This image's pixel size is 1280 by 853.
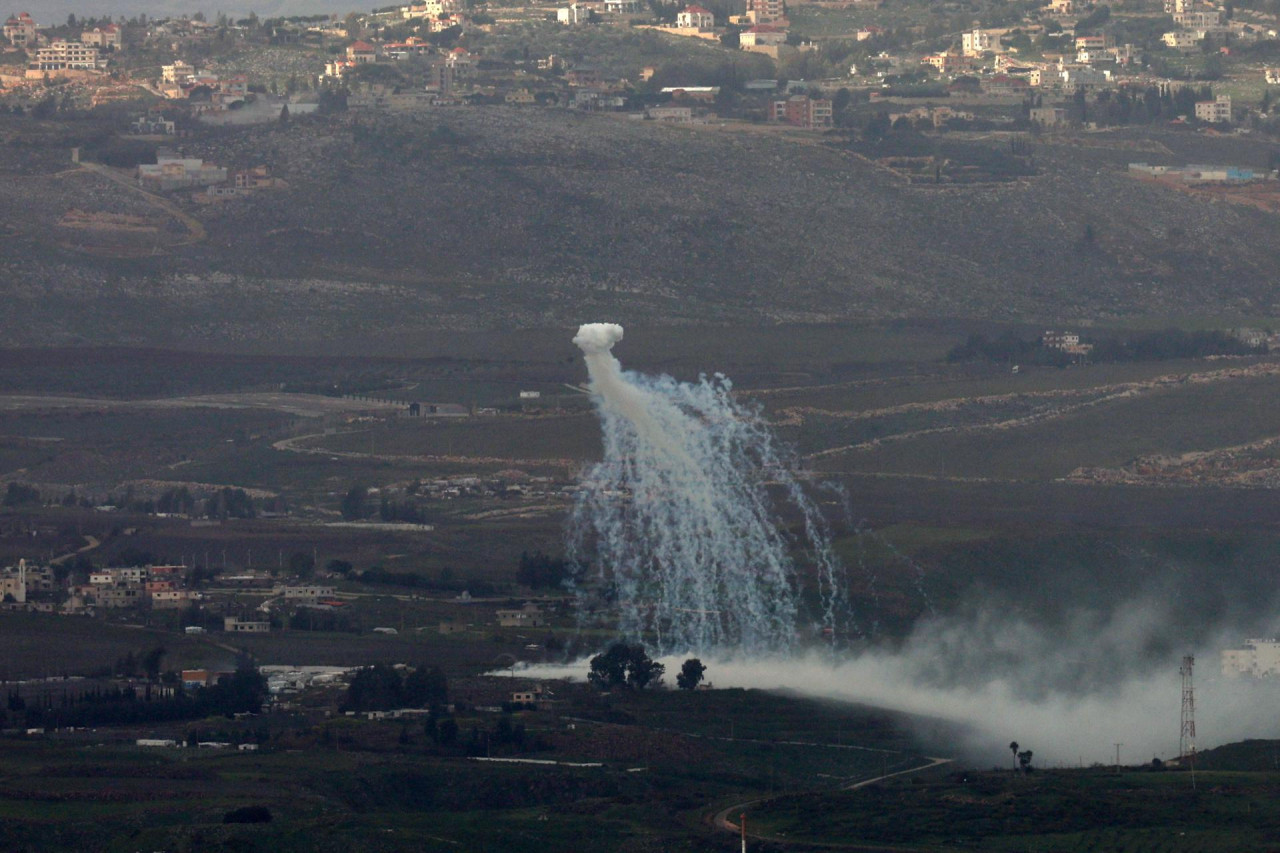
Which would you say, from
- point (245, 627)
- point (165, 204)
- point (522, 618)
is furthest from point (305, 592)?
point (165, 204)

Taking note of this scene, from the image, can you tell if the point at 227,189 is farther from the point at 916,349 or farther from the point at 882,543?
the point at 882,543

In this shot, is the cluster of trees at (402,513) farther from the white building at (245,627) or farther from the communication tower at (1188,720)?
the communication tower at (1188,720)

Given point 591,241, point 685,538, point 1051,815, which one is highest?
point 591,241

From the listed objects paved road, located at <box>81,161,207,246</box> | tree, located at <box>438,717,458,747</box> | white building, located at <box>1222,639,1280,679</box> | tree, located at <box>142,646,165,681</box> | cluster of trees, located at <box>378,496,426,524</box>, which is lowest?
cluster of trees, located at <box>378,496,426,524</box>

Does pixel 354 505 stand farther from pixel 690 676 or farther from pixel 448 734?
pixel 448 734

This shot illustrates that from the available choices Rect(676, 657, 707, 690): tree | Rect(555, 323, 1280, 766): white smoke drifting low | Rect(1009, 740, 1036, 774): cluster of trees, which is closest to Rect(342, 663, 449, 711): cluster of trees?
Rect(555, 323, 1280, 766): white smoke drifting low

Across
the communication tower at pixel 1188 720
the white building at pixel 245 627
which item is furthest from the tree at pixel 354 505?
the communication tower at pixel 1188 720

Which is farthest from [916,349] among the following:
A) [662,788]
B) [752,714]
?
[662,788]

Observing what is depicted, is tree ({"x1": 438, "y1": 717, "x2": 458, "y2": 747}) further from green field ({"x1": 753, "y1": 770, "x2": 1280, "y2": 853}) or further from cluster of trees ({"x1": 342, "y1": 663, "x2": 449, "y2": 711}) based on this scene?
green field ({"x1": 753, "y1": 770, "x2": 1280, "y2": 853})
